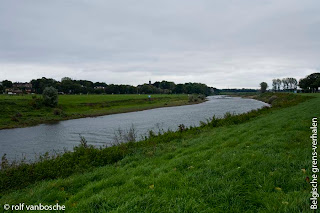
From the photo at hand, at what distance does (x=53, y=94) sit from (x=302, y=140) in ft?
189

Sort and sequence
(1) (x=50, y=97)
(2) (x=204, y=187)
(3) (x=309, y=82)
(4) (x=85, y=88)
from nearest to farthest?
1. (2) (x=204, y=187)
2. (1) (x=50, y=97)
3. (3) (x=309, y=82)
4. (4) (x=85, y=88)

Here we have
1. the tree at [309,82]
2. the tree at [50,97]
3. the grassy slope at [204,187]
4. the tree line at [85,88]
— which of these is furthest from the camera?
the tree line at [85,88]

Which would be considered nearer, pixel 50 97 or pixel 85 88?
pixel 50 97

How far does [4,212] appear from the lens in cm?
537

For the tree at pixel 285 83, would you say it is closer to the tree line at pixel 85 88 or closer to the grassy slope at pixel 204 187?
the tree line at pixel 85 88

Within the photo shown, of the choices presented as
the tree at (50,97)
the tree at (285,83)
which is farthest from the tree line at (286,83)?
the tree at (50,97)

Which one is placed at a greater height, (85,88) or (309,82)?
(85,88)

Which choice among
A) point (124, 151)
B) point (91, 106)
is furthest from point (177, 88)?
point (124, 151)

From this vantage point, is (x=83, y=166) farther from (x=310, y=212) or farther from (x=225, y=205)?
(x=310, y=212)

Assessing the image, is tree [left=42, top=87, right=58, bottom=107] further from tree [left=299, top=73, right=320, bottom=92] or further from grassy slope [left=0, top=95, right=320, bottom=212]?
tree [left=299, top=73, right=320, bottom=92]

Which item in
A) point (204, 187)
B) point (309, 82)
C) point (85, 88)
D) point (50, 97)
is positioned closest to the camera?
point (204, 187)

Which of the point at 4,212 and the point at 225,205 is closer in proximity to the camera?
the point at 225,205

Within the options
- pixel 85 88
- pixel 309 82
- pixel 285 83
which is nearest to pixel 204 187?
pixel 309 82

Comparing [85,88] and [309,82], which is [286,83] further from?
[85,88]
